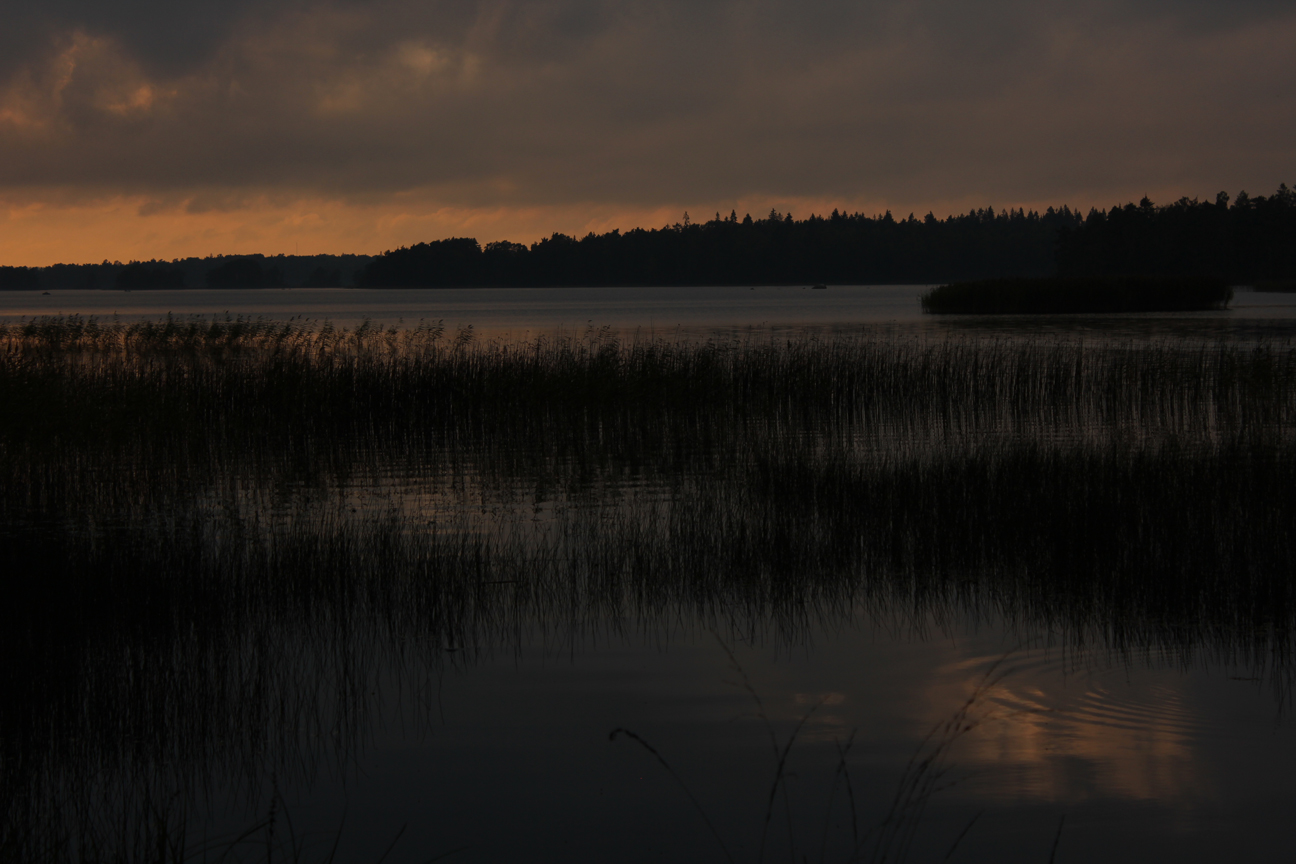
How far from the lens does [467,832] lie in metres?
3.95

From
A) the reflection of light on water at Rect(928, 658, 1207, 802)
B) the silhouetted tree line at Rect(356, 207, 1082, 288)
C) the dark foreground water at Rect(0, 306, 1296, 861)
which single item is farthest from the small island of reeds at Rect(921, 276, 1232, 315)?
A: the silhouetted tree line at Rect(356, 207, 1082, 288)

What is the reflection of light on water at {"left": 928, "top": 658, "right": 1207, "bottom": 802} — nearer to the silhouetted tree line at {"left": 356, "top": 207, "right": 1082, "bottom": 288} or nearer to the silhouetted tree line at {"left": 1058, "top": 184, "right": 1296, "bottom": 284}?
the silhouetted tree line at {"left": 1058, "top": 184, "right": 1296, "bottom": 284}

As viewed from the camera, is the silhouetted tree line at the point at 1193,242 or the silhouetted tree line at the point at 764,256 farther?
the silhouetted tree line at the point at 764,256

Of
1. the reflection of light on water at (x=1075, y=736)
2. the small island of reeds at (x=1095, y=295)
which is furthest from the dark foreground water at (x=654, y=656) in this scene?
the small island of reeds at (x=1095, y=295)

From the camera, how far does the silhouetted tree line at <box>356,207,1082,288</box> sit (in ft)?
516

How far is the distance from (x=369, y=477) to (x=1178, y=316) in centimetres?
4321

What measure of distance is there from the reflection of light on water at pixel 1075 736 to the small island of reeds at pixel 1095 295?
4732cm

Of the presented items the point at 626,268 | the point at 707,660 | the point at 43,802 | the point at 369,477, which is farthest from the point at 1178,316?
the point at 626,268

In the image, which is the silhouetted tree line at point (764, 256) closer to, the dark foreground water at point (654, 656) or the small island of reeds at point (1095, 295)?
the small island of reeds at point (1095, 295)

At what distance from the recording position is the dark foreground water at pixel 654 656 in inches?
157

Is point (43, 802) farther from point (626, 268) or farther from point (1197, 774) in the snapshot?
point (626, 268)

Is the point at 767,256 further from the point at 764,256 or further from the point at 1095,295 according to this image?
the point at 1095,295

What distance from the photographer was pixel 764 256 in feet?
547

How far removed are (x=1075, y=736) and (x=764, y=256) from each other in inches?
6527
